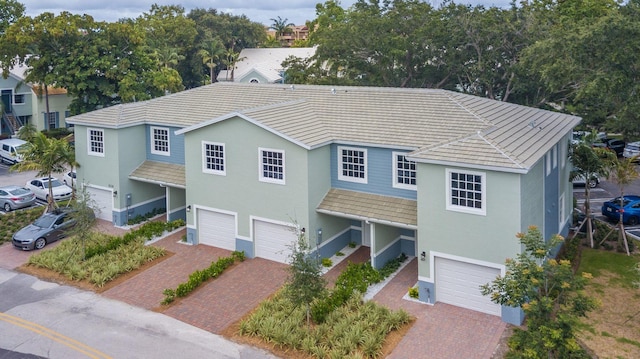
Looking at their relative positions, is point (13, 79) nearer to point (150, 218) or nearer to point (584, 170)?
point (150, 218)

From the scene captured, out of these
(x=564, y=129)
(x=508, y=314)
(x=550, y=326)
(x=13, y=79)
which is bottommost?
(x=508, y=314)

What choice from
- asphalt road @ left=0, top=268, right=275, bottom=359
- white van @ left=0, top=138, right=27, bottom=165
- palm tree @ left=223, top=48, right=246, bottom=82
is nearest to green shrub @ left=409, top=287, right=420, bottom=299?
asphalt road @ left=0, top=268, right=275, bottom=359

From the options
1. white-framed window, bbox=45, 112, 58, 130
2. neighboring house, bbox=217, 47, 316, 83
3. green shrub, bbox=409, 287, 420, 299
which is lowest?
green shrub, bbox=409, 287, 420, 299

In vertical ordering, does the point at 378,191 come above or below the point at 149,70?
below

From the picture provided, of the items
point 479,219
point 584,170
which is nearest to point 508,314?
point 479,219

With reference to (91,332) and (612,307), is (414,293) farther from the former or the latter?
(91,332)

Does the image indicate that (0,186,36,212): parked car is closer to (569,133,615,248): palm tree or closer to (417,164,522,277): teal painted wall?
(417,164,522,277): teal painted wall
